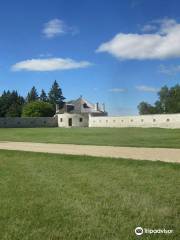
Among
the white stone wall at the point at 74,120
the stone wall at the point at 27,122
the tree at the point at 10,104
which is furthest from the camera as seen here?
the tree at the point at 10,104

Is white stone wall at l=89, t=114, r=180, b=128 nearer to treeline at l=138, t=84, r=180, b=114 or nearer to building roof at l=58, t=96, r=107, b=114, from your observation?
building roof at l=58, t=96, r=107, b=114

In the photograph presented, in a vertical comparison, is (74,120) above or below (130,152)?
above

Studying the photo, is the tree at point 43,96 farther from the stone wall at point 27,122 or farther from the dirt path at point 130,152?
the dirt path at point 130,152

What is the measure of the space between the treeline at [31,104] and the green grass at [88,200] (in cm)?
7551

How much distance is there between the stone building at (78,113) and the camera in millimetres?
76438

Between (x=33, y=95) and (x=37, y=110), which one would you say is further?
(x=33, y=95)

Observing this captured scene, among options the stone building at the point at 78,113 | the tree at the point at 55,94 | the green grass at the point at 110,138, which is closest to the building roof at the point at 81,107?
the stone building at the point at 78,113

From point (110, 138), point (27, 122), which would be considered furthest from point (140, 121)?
point (110, 138)

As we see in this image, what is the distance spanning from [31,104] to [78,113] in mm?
11898

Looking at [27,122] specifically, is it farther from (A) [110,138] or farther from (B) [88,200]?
(B) [88,200]

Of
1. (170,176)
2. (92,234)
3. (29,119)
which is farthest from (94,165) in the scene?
(29,119)

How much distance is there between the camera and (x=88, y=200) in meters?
6.71

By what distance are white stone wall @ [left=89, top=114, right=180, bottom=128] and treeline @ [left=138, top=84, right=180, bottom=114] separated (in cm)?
2184

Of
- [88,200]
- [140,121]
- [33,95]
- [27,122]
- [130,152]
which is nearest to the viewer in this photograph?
[88,200]
